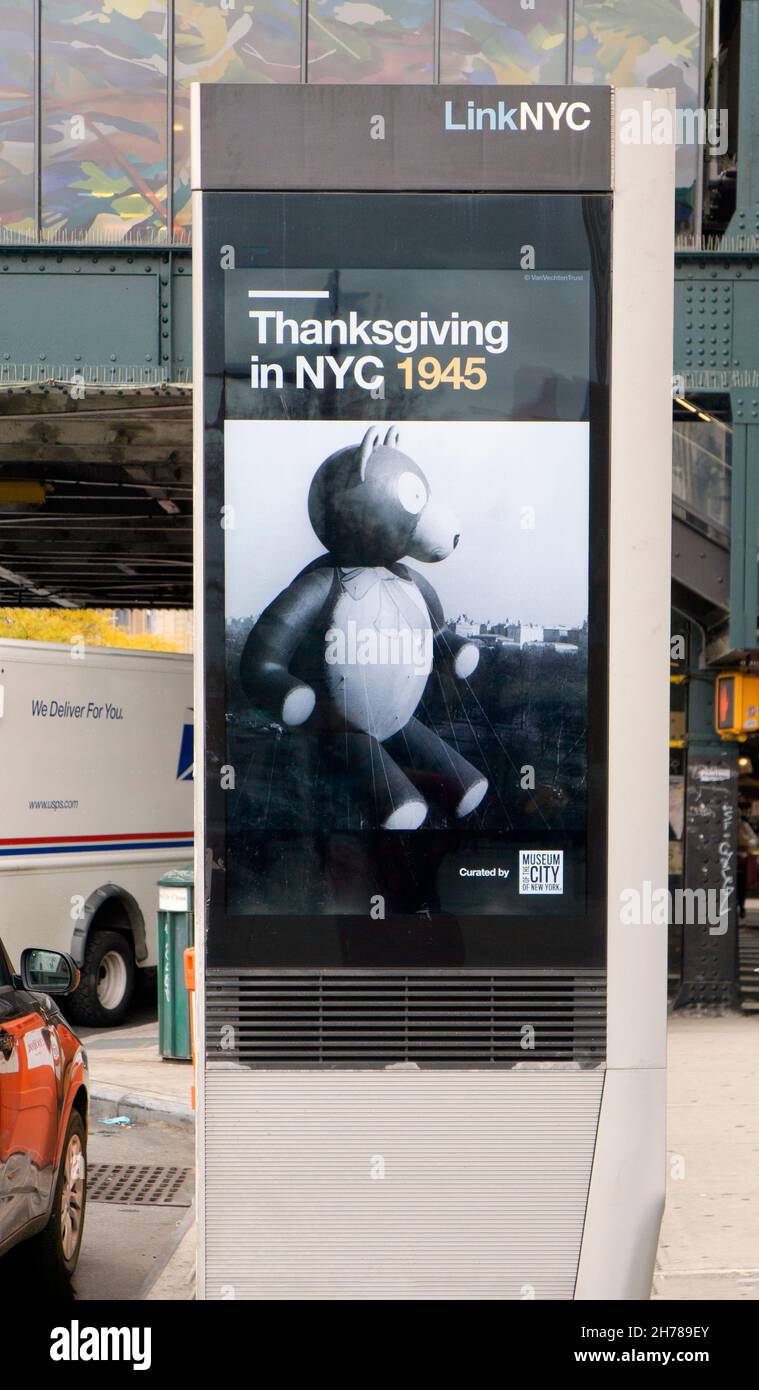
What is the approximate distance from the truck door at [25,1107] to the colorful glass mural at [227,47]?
8.45 metres

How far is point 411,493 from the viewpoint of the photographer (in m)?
4.05

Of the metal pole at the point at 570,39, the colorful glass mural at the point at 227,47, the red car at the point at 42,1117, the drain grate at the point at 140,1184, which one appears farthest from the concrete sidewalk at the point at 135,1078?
the metal pole at the point at 570,39

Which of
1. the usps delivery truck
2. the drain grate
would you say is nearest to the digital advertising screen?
the drain grate

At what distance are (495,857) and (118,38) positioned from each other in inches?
415

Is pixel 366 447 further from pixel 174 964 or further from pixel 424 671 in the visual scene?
pixel 174 964

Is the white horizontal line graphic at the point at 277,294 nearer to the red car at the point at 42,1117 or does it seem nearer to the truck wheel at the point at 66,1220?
the red car at the point at 42,1117

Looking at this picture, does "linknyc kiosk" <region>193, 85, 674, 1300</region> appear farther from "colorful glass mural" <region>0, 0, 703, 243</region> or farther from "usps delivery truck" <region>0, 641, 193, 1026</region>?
"colorful glass mural" <region>0, 0, 703, 243</region>

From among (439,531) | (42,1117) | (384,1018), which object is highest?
(439,531)

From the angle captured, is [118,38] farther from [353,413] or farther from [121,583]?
[121,583]

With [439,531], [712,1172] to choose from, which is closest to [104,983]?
[712,1172]

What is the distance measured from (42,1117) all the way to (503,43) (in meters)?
10.1

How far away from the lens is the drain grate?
23.9 feet

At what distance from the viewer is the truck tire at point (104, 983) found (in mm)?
12578

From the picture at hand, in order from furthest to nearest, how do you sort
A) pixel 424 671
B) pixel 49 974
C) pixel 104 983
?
pixel 104 983, pixel 49 974, pixel 424 671
